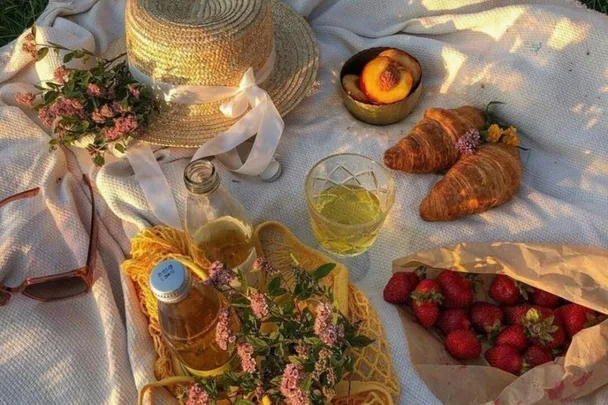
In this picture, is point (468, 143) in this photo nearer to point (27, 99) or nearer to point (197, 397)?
point (197, 397)

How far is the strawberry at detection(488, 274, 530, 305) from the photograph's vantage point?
4.67 feet

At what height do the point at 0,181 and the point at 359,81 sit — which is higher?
the point at 359,81

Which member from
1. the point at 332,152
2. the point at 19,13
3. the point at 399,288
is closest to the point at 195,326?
the point at 399,288

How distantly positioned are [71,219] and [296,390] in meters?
0.85

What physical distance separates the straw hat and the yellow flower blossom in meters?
0.50

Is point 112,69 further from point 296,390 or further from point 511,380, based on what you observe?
point 511,380

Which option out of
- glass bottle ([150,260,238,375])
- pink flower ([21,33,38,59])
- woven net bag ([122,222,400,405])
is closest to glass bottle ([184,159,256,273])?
woven net bag ([122,222,400,405])

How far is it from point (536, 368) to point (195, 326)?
0.66 meters

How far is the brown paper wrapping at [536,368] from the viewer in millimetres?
1223

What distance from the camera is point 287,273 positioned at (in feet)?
4.79

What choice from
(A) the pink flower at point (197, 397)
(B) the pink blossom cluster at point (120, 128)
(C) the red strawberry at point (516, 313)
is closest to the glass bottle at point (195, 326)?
(A) the pink flower at point (197, 397)

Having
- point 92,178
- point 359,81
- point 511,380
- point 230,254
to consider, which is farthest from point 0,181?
point 511,380

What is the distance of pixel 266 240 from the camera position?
1.50 meters

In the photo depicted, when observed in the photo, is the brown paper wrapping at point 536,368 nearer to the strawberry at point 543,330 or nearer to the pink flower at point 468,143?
the strawberry at point 543,330
